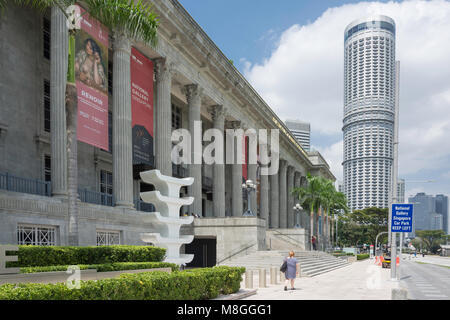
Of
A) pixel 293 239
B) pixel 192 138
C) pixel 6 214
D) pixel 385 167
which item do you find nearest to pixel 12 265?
pixel 6 214

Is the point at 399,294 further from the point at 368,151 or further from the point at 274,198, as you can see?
the point at 368,151

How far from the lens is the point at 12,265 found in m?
12.6

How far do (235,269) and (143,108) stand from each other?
15620 millimetres

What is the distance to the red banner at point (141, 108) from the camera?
2755 centimetres

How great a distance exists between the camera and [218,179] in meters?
40.7

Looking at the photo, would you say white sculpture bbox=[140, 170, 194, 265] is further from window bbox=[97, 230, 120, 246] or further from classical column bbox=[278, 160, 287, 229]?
classical column bbox=[278, 160, 287, 229]

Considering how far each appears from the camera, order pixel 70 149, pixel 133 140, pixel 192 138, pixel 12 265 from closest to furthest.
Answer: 1. pixel 12 265
2. pixel 70 149
3. pixel 133 140
4. pixel 192 138

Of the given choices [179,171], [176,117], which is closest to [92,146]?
[179,171]

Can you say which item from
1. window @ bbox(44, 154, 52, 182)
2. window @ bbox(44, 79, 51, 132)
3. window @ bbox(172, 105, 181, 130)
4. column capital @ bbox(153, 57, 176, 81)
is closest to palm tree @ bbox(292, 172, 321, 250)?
window @ bbox(172, 105, 181, 130)

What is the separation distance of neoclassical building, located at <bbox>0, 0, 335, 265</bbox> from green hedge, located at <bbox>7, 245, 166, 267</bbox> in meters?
2.26

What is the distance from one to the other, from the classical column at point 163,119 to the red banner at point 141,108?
1621 millimetres

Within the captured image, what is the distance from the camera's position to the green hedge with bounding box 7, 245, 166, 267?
43.8 ft

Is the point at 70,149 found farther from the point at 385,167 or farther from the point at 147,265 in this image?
the point at 385,167

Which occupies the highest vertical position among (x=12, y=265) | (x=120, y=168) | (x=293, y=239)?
(x=120, y=168)
